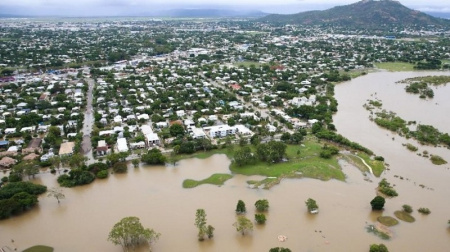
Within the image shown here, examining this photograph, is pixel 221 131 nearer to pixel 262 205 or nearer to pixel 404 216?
pixel 262 205

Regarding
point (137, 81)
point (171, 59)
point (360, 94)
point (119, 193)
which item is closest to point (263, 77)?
point (360, 94)

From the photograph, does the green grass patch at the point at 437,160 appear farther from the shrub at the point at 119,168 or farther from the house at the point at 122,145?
the house at the point at 122,145

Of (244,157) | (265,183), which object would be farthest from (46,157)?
(265,183)

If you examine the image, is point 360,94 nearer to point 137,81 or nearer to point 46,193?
point 137,81

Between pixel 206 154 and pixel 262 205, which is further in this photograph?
pixel 206 154

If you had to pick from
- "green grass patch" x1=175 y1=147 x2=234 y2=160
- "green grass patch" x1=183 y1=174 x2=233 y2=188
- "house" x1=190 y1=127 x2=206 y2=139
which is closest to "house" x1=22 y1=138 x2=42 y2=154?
"green grass patch" x1=175 y1=147 x2=234 y2=160

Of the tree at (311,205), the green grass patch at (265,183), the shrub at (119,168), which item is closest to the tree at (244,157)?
the green grass patch at (265,183)
